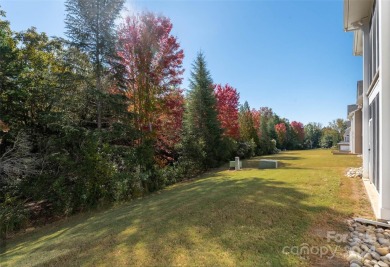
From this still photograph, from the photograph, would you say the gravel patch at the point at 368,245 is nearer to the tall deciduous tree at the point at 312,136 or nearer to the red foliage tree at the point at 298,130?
the red foliage tree at the point at 298,130

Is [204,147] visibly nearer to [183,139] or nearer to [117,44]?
[183,139]

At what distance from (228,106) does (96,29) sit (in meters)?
14.3

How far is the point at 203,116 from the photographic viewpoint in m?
17.6

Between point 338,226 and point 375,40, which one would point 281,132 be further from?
point 338,226

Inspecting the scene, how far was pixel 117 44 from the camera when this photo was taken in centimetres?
1087

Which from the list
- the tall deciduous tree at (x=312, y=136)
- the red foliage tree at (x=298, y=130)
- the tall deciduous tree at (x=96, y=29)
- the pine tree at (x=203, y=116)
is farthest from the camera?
the tall deciduous tree at (x=312, y=136)

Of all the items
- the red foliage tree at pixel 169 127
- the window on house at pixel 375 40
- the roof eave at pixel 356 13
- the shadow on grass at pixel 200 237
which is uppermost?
the roof eave at pixel 356 13

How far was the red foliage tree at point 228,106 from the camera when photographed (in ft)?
70.2

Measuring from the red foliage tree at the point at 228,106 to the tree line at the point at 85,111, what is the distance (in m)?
7.83

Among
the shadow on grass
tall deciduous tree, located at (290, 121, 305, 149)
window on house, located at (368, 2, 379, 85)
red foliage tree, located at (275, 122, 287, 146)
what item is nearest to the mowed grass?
the shadow on grass

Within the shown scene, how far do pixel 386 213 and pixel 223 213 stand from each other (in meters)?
3.46

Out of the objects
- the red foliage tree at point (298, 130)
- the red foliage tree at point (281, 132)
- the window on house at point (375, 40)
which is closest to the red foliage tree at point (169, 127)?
the window on house at point (375, 40)

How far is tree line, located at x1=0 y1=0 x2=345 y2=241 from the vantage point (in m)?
9.28

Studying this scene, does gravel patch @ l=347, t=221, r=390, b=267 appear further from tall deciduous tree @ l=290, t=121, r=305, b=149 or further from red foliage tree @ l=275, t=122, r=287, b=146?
tall deciduous tree @ l=290, t=121, r=305, b=149
